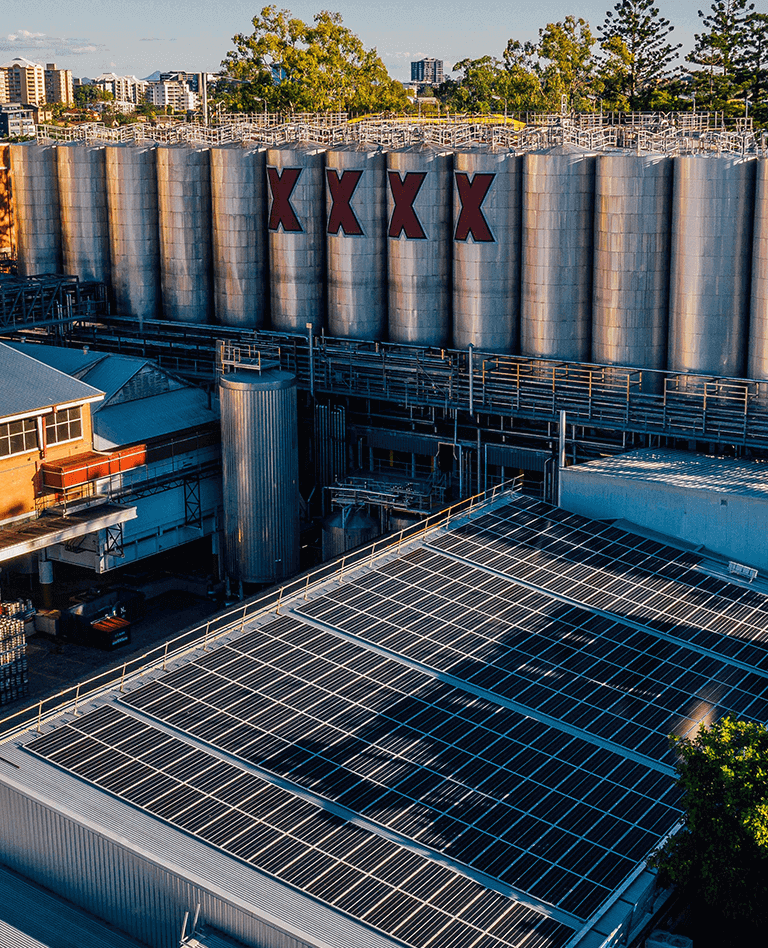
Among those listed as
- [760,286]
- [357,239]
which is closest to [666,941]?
[760,286]

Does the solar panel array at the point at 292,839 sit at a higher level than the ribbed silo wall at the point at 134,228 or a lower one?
lower

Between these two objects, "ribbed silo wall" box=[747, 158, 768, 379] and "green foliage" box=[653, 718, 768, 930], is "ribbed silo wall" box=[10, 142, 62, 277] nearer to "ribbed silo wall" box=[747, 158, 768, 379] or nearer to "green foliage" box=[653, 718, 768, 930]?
"ribbed silo wall" box=[747, 158, 768, 379]

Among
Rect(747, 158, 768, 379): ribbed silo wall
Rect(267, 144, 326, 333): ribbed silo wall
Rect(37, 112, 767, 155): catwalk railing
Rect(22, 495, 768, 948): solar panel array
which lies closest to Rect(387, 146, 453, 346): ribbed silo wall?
Rect(37, 112, 767, 155): catwalk railing

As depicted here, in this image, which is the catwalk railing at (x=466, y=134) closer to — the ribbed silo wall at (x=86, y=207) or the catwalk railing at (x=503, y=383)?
the ribbed silo wall at (x=86, y=207)

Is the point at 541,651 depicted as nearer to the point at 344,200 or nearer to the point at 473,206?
the point at 473,206

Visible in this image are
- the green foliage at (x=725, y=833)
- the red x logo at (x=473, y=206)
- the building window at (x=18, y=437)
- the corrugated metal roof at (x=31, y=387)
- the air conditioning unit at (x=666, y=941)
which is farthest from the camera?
the red x logo at (x=473, y=206)

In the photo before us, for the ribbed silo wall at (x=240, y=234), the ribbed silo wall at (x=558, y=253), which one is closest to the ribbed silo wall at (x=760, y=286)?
the ribbed silo wall at (x=558, y=253)
